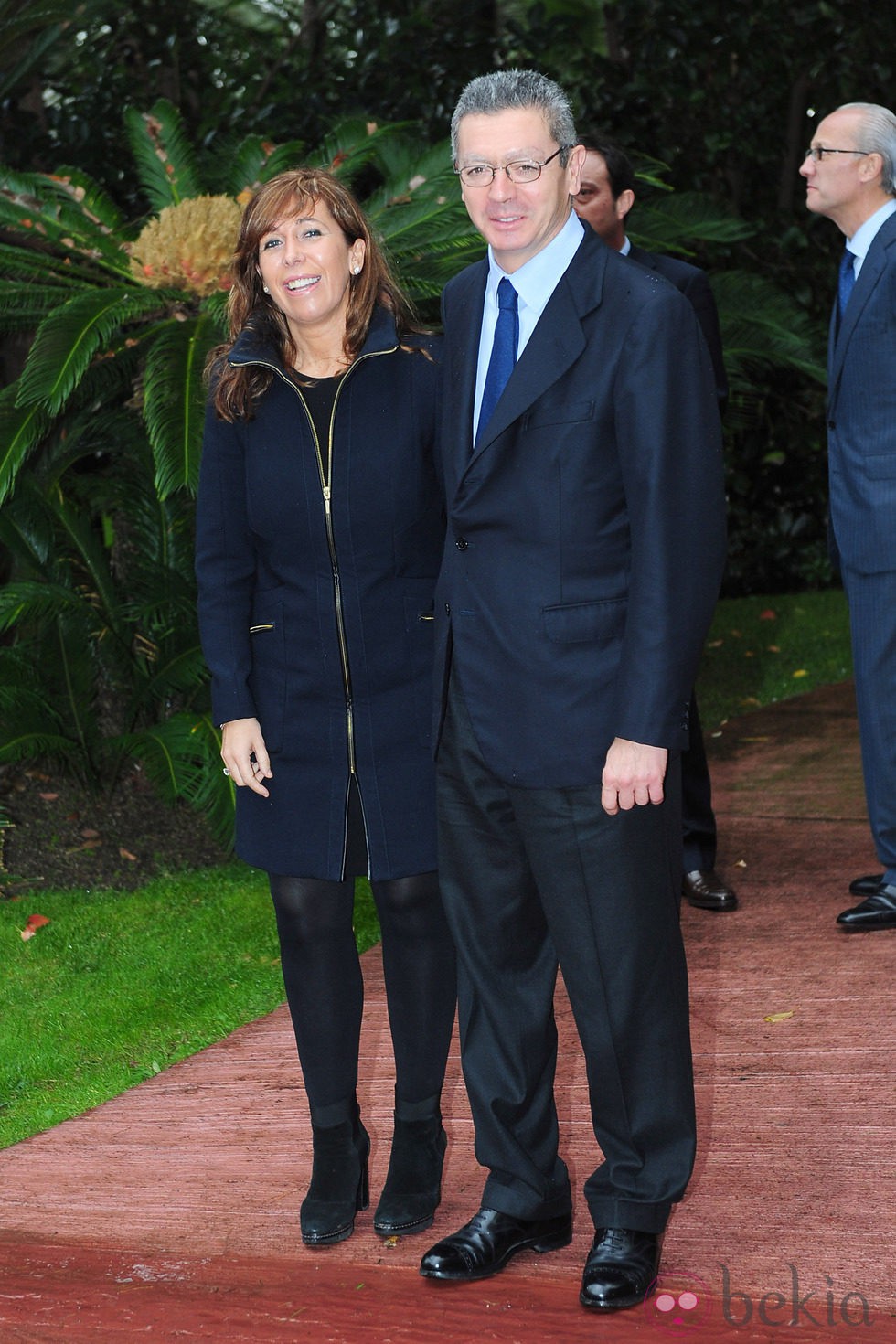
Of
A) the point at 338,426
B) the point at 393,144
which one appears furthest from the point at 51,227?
the point at 338,426

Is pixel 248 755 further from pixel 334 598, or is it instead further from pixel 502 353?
pixel 502 353

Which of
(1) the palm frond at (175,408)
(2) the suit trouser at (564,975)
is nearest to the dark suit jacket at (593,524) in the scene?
(2) the suit trouser at (564,975)

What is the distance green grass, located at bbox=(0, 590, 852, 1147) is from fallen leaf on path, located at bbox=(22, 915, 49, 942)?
2 cm

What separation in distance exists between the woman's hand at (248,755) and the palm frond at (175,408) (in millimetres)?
2090

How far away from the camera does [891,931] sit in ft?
15.1

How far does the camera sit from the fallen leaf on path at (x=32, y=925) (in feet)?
16.8

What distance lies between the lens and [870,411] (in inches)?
179

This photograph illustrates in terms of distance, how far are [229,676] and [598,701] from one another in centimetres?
79

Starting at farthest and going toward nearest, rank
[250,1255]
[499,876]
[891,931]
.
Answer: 1. [891,931]
2. [250,1255]
3. [499,876]

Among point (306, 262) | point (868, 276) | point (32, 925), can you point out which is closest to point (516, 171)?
point (306, 262)

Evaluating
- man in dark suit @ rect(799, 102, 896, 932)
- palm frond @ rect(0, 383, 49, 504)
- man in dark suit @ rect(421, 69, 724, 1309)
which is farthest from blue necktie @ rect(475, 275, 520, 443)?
palm frond @ rect(0, 383, 49, 504)

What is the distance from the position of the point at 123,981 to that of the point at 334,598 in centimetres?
219

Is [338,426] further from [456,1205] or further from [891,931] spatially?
[891,931]

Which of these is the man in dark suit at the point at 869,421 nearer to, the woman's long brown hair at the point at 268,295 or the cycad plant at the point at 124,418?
the cycad plant at the point at 124,418
